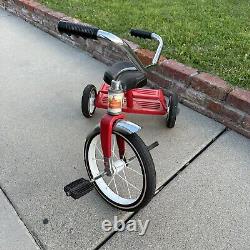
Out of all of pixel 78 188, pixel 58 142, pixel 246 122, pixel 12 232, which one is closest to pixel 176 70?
pixel 246 122

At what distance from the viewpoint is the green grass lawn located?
309 centimetres

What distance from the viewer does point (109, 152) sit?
182 centimetres

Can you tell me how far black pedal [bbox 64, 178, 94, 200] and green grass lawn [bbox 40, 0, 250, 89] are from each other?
5.20 feet

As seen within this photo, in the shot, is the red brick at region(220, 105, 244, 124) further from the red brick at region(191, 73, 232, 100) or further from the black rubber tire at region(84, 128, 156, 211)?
the black rubber tire at region(84, 128, 156, 211)

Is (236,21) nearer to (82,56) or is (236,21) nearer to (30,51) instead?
(82,56)

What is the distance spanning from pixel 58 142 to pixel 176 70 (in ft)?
3.97

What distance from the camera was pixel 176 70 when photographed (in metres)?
2.91

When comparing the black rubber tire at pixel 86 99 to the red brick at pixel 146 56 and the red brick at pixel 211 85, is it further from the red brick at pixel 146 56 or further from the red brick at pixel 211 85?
the red brick at pixel 211 85

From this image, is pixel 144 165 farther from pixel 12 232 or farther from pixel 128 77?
pixel 12 232

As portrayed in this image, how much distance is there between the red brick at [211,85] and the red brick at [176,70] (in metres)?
0.09

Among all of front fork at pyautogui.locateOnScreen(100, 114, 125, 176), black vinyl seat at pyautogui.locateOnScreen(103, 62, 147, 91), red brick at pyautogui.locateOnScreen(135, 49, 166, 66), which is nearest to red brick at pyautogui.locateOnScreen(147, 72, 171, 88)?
red brick at pyautogui.locateOnScreen(135, 49, 166, 66)

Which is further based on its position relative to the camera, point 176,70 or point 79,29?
point 176,70

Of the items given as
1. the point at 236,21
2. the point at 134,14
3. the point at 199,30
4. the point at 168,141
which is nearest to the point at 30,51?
the point at 134,14

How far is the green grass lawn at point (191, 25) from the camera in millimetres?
3088
